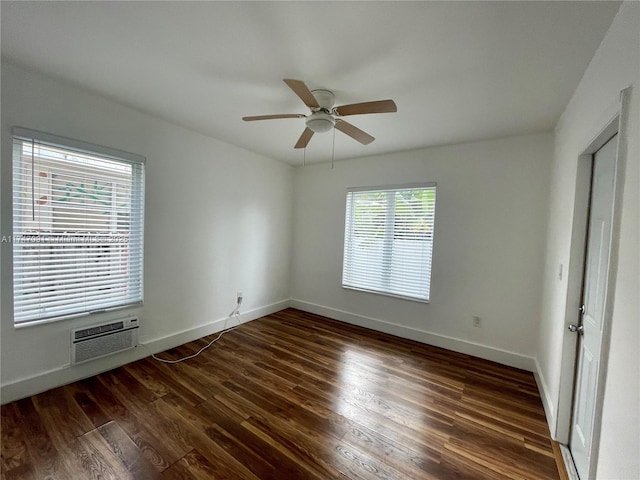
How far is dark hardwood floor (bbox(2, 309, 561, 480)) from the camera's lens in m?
1.52

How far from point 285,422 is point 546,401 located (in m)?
2.15

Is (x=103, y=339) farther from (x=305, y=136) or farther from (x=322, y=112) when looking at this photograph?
(x=322, y=112)

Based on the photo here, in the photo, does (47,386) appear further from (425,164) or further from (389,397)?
(425,164)

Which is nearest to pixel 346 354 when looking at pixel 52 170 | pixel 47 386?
pixel 47 386

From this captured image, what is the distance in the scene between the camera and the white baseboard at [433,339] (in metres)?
2.79

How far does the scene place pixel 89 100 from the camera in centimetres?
224

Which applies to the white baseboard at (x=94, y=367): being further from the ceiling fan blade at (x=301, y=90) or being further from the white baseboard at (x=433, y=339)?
the ceiling fan blade at (x=301, y=90)

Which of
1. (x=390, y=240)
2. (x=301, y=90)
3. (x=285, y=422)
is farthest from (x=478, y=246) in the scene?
(x=285, y=422)

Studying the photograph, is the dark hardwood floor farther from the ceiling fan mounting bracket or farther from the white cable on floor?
the ceiling fan mounting bracket

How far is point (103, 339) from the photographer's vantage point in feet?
7.75

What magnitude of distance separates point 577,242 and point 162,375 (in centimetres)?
358

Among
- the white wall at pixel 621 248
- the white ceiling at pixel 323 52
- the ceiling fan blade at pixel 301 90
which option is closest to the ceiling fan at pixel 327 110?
the ceiling fan blade at pixel 301 90

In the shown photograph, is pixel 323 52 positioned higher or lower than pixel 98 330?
higher

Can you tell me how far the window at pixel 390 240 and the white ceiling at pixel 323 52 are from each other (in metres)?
1.21
